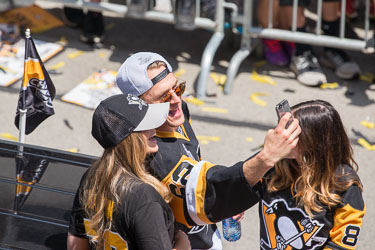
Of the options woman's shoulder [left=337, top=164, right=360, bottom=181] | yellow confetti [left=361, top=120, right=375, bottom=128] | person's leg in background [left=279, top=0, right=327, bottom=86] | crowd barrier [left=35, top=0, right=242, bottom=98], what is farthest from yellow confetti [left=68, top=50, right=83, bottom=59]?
woman's shoulder [left=337, top=164, right=360, bottom=181]

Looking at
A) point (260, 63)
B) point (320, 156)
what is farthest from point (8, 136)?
point (320, 156)

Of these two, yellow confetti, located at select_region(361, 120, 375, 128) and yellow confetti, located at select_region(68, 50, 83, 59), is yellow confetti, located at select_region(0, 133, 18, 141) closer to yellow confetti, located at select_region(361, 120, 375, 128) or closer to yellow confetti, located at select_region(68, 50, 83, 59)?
yellow confetti, located at select_region(68, 50, 83, 59)

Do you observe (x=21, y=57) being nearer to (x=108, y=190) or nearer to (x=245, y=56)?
(x=245, y=56)

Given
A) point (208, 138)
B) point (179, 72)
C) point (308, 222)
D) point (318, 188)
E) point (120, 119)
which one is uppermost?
point (120, 119)

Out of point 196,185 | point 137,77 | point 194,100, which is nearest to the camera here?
point 196,185

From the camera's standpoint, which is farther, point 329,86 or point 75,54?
point 75,54

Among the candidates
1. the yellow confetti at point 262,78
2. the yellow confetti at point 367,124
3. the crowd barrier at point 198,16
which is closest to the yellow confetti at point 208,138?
the crowd barrier at point 198,16

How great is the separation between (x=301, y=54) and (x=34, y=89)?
3331 millimetres

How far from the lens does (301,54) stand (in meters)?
6.18

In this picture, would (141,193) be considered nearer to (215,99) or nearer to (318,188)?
(318,188)

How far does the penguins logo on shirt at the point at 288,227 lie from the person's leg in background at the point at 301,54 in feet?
11.3

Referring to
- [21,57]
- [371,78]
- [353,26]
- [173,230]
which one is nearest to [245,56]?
[371,78]

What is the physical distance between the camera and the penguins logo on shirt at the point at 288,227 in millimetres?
2535

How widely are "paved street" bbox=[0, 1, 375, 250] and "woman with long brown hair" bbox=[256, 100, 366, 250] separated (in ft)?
5.00
